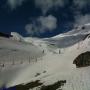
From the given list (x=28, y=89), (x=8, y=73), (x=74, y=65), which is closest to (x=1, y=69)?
(x=8, y=73)

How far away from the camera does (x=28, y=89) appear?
33625 mm

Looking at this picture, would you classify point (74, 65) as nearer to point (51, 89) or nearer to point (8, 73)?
point (51, 89)

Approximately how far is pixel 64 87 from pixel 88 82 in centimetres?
330

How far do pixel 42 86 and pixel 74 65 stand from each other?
13229mm

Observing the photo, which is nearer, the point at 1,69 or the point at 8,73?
the point at 8,73

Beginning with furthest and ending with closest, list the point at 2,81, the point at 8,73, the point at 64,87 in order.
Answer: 1. the point at 8,73
2. the point at 2,81
3. the point at 64,87

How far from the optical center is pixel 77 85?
30.8 m

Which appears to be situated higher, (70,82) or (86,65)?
(86,65)

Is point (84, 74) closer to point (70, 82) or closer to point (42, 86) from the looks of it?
point (70, 82)

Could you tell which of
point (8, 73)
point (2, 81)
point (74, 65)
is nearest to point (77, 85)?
point (74, 65)

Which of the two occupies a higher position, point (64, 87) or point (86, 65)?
point (86, 65)

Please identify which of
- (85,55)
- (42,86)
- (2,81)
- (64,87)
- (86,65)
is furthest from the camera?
(2,81)

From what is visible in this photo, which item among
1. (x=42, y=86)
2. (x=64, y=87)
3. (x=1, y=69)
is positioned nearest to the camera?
(x=64, y=87)

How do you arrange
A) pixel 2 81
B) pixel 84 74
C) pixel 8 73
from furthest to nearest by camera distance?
pixel 8 73 < pixel 2 81 < pixel 84 74
